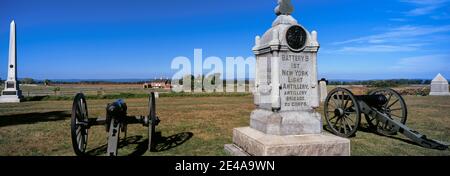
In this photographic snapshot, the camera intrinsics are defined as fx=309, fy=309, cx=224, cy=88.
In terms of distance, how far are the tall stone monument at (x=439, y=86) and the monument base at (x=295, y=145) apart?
1025 inches

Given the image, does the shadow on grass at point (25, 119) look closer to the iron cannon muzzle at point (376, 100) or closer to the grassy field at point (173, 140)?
the grassy field at point (173, 140)

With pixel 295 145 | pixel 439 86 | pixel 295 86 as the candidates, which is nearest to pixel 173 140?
pixel 295 86

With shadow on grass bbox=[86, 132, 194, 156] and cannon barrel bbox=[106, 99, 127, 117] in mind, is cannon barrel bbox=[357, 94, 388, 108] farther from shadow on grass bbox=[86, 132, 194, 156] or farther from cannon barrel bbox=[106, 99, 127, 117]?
cannon barrel bbox=[106, 99, 127, 117]

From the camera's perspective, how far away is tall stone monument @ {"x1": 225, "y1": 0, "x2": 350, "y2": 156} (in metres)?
5.84

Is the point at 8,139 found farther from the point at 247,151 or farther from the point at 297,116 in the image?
the point at 297,116

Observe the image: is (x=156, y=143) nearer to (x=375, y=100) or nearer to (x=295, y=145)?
(x=295, y=145)

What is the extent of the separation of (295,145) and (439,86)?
90.3 ft

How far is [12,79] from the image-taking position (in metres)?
24.3

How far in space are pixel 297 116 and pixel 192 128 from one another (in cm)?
494

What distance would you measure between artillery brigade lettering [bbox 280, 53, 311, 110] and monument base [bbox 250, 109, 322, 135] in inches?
7.0

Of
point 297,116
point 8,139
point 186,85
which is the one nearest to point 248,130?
point 297,116

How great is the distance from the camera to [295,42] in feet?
19.7

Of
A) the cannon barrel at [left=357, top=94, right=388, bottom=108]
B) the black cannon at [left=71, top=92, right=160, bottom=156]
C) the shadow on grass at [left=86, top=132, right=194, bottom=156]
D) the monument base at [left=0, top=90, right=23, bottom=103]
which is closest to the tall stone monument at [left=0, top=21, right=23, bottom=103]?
the monument base at [left=0, top=90, right=23, bottom=103]

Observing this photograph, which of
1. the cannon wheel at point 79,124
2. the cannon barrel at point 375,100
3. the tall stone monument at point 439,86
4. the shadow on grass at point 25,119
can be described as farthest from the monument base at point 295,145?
the tall stone monument at point 439,86
